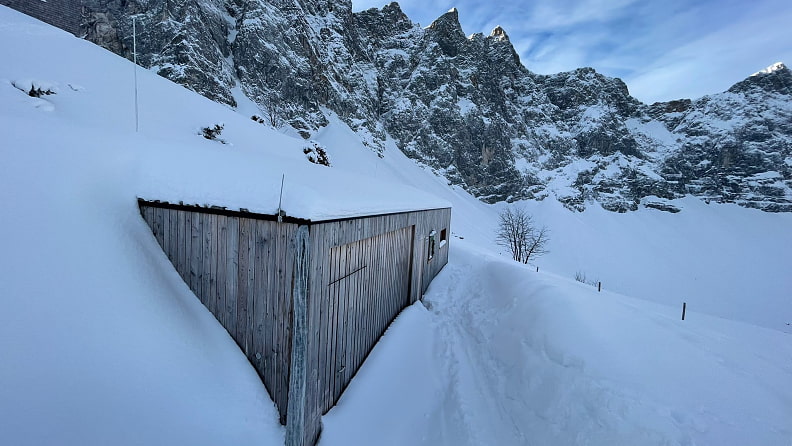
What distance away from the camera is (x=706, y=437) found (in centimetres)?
373

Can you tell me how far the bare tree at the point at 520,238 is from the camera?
2966cm

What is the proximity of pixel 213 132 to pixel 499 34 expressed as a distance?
279 ft

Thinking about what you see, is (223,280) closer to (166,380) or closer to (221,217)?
(221,217)

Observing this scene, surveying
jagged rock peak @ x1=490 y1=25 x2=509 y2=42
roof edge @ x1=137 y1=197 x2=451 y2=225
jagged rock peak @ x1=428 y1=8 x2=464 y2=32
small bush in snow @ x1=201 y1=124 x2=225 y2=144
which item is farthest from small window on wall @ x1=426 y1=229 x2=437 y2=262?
jagged rock peak @ x1=490 y1=25 x2=509 y2=42

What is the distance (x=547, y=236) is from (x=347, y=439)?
48.8 meters

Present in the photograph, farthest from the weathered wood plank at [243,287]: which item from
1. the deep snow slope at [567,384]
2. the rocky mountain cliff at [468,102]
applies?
the rocky mountain cliff at [468,102]

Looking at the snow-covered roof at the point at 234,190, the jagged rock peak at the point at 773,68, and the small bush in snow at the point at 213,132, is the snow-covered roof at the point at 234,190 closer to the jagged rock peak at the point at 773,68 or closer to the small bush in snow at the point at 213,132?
the small bush in snow at the point at 213,132

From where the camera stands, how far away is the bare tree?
2966 centimetres

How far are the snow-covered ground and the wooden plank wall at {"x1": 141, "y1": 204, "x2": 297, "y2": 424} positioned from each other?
181mm

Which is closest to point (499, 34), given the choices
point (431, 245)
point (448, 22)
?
point (448, 22)

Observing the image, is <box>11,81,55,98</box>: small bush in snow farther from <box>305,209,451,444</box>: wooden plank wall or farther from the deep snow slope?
the deep snow slope

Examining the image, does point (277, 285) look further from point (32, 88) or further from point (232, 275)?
point (32, 88)

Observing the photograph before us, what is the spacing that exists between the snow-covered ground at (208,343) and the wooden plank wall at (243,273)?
18 cm

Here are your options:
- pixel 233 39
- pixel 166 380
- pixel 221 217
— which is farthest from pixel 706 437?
pixel 233 39
